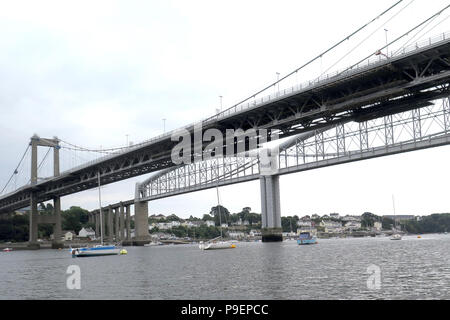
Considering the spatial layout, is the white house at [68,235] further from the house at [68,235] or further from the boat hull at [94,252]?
the boat hull at [94,252]

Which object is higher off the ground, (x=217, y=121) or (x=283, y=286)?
(x=217, y=121)

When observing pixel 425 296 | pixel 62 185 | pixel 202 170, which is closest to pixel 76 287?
pixel 425 296

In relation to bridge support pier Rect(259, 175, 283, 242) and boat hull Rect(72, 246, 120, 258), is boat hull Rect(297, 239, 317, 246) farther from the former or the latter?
boat hull Rect(72, 246, 120, 258)

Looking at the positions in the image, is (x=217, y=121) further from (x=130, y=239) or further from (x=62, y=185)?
(x=130, y=239)

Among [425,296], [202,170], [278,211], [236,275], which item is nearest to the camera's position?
[425,296]

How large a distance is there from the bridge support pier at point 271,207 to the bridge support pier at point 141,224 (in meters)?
45.2

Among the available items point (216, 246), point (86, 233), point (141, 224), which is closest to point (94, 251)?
point (216, 246)

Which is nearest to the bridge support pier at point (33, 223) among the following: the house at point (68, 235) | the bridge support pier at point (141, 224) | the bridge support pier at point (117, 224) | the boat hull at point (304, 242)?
the bridge support pier at point (141, 224)

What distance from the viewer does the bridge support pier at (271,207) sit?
97.1m

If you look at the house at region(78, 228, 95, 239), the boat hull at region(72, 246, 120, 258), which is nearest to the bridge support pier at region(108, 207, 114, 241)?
the house at region(78, 228, 95, 239)

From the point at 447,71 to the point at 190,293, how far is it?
3089 centimetres

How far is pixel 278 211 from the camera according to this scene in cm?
9725

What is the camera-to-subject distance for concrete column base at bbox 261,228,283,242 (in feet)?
323

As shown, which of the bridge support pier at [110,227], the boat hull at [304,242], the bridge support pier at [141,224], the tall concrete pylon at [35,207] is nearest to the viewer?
the boat hull at [304,242]
